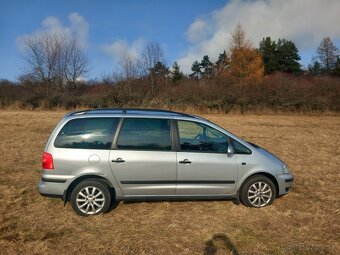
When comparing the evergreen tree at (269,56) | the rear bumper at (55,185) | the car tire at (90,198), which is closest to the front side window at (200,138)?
the car tire at (90,198)

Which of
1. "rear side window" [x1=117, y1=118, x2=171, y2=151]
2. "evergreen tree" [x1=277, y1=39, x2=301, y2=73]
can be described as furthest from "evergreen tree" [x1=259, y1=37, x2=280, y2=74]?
"rear side window" [x1=117, y1=118, x2=171, y2=151]

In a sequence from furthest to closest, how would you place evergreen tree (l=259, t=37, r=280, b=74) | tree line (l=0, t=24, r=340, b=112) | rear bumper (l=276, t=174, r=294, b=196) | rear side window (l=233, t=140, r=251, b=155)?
evergreen tree (l=259, t=37, r=280, b=74), tree line (l=0, t=24, r=340, b=112), rear bumper (l=276, t=174, r=294, b=196), rear side window (l=233, t=140, r=251, b=155)

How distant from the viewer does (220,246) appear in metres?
4.68

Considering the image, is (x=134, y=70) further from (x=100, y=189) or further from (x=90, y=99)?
(x=100, y=189)

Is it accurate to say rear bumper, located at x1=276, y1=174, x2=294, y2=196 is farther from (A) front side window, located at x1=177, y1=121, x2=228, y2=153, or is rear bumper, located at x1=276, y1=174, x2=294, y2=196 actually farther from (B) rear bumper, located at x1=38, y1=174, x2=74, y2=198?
(B) rear bumper, located at x1=38, y1=174, x2=74, y2=198

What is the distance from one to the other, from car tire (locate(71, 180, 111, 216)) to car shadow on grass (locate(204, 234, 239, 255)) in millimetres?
1801

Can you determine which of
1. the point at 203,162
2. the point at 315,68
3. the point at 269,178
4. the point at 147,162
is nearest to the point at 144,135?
the point at 147,162

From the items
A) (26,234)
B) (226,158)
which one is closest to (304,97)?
(226,158)

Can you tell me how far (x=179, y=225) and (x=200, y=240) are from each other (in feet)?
1.92

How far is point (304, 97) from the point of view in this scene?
28.3m

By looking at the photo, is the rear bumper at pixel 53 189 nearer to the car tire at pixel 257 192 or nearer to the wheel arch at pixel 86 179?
the wheel arch at pixel 86 179

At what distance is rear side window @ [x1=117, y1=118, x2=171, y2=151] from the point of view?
567 cm

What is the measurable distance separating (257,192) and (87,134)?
3042 millimetres

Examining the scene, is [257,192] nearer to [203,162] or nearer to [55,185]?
[203,162]
